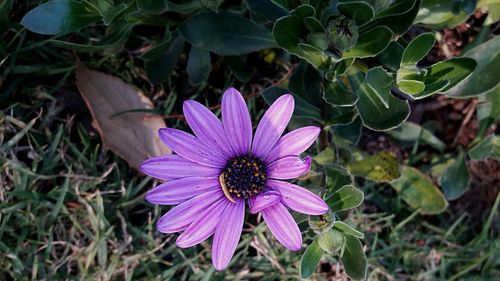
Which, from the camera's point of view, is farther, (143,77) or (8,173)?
(143,77)

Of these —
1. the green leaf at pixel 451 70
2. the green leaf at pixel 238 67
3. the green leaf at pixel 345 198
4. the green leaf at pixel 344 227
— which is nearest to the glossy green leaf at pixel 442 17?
the green leaf at pixel 451 70

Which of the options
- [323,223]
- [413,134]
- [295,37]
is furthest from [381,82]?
[413,134]

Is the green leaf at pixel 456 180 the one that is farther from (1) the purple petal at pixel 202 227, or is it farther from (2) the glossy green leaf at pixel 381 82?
(1) the purple petal at pixel 202 227

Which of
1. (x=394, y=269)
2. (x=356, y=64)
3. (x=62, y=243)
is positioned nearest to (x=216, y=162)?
(x=356, y=64)

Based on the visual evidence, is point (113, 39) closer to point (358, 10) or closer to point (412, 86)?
point (358, 10)

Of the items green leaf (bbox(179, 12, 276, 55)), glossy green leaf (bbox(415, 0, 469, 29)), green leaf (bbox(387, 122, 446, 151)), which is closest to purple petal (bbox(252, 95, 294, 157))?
green leaf (bbox(179, 12, 276, 55))

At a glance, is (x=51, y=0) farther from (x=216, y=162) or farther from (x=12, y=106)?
(x=216, y=162)

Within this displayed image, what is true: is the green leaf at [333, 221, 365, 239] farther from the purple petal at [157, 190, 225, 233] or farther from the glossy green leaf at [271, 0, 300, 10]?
the glossy green leaf at [271, 0, 300, 10]
